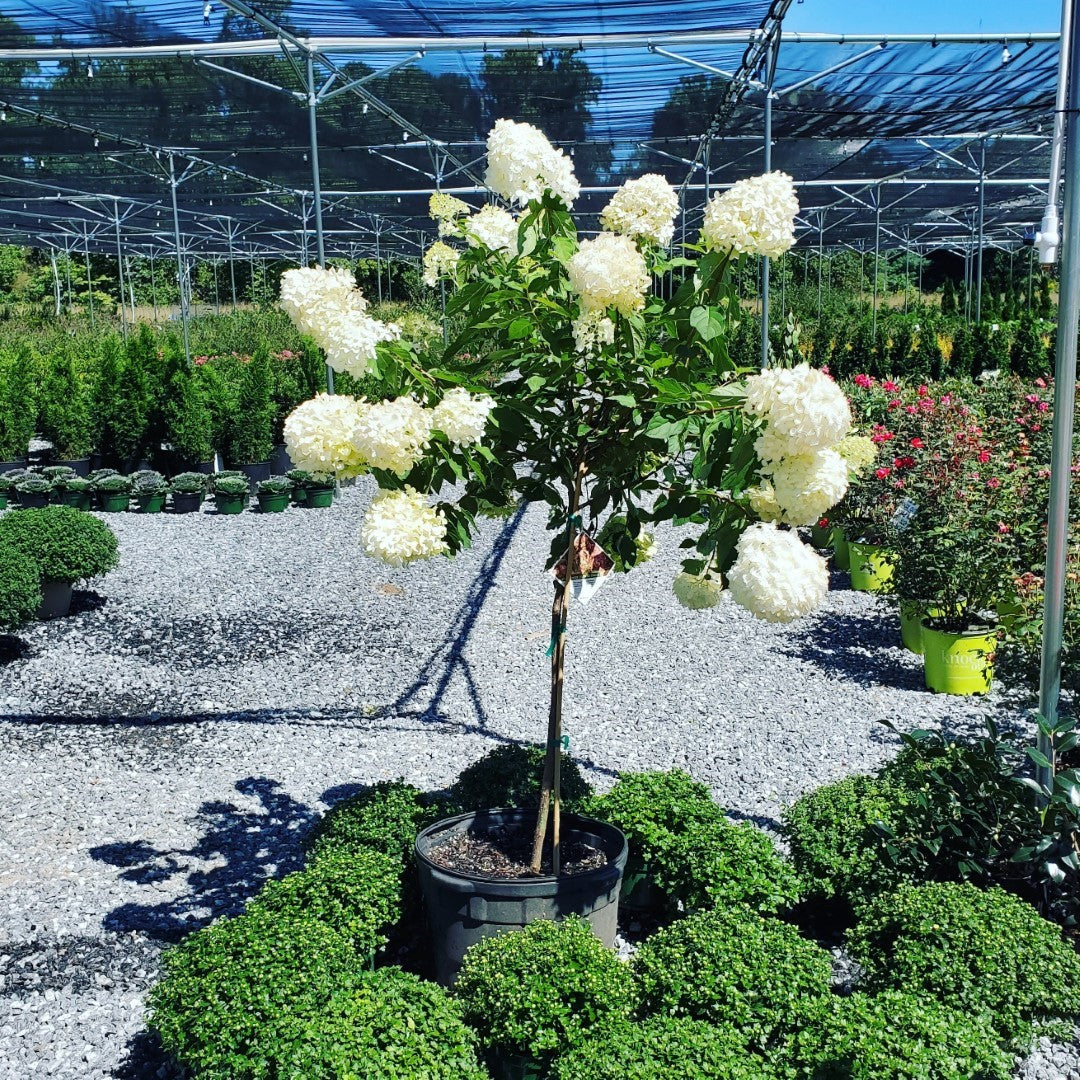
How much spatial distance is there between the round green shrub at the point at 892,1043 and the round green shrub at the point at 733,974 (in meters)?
0.06

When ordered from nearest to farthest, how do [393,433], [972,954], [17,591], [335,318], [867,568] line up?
[393,433] → [335,318] → [972,954] → [17,591] → [867,568]

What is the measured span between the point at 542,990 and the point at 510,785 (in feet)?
3.18

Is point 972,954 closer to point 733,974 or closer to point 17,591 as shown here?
point 733,974

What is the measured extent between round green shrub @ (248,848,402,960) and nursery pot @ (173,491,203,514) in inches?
274

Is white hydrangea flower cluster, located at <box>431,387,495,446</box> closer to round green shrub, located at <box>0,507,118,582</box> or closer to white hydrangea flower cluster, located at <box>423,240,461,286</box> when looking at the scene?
white hydrangea flower cluster, located at <box>423,240,461,286</box>

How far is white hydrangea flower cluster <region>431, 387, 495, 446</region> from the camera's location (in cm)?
190

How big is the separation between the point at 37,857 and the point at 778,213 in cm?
Result: 292

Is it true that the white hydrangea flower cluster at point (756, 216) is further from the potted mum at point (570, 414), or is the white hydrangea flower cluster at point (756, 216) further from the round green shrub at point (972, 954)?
the round green shrub at point (972, 954)

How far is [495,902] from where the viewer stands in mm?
2492

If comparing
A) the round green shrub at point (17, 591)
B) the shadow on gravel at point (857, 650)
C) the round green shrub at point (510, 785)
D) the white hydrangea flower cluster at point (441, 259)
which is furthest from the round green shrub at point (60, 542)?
the white hydrangea flower cluster at point (441, 259)

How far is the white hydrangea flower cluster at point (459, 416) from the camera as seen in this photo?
1.90 meters

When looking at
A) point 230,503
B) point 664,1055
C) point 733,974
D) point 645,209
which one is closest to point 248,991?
point 664,1055

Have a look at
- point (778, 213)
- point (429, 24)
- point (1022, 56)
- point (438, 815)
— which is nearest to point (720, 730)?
point (438, 815)

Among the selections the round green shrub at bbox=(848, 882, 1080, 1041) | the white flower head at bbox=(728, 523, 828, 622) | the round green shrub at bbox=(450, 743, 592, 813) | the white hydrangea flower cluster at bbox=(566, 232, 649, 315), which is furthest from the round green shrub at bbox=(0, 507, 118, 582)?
the white flower head at bbox=(728, 523, 828, 622)
